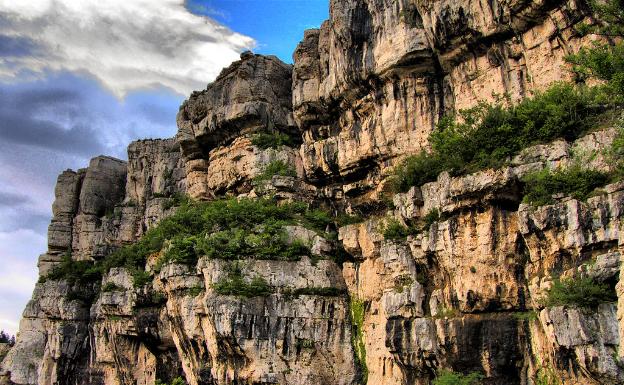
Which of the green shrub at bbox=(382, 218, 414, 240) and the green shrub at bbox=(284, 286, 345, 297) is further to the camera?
the green shrub at bbox=(284, 286, 345, 297)

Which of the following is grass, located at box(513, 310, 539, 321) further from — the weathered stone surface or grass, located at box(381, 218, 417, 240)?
the weathered stone surface

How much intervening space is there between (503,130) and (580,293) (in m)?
6.73

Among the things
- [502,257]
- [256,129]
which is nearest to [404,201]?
[502,257]

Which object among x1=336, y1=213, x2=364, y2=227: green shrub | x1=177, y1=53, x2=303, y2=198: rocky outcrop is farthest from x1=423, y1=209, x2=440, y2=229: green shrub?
x1=177, y1=53, x2=303, y2=198: rocky outcrop

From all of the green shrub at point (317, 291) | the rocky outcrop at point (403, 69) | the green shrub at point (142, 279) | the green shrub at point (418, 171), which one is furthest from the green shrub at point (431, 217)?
the green shrub at point (142, 279)

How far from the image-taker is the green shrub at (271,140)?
35438mm

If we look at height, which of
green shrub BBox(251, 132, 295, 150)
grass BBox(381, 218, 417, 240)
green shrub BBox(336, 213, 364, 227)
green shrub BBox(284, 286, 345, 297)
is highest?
green shrub BBox(251, 132, 295, 150)

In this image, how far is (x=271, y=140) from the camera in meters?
35.6

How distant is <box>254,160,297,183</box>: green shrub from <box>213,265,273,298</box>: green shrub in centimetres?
829

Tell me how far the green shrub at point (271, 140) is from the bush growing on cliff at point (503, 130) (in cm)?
1236

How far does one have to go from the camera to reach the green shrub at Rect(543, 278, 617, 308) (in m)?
16.0

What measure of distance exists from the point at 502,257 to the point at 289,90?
2190 centimetres

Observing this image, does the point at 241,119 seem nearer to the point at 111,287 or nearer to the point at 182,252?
the point at 182,252

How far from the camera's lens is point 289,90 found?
38750 millimetres
